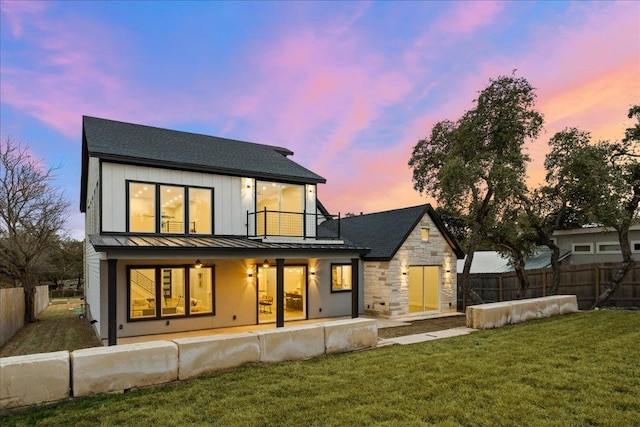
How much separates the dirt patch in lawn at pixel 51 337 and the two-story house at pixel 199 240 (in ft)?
2.41

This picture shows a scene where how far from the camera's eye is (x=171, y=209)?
466 inches

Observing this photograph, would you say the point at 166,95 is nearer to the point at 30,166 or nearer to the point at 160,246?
the point at 30,166

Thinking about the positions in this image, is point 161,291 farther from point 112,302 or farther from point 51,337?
point 51,337

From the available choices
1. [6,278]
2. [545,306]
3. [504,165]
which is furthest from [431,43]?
[6,278]

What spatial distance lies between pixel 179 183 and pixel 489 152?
10627 mm

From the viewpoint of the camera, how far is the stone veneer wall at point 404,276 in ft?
47.1

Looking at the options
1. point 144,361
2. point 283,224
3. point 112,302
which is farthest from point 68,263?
point 144,361

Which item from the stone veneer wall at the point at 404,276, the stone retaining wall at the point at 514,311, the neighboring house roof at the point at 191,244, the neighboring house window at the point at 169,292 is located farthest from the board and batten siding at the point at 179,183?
the stone retaining wall at the point at 514,311

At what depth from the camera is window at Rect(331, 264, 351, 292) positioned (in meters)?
14.7

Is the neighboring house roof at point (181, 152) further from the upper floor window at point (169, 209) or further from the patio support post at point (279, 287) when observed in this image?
the patio support post at point (279, 287)

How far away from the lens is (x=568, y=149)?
45.0 feet

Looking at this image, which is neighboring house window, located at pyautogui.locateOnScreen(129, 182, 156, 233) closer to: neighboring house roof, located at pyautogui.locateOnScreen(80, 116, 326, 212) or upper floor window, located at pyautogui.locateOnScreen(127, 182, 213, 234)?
upper floor window, located at pyautogui.locateOnScreen(127, 182, 213, 234)

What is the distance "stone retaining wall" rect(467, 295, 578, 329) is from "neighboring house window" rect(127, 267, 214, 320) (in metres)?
7.88

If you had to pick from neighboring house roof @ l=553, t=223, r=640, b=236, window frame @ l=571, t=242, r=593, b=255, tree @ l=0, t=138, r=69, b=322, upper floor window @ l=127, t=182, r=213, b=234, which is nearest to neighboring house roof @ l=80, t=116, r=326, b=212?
upper floor window @ l=127, t=182, r=213, b=234
